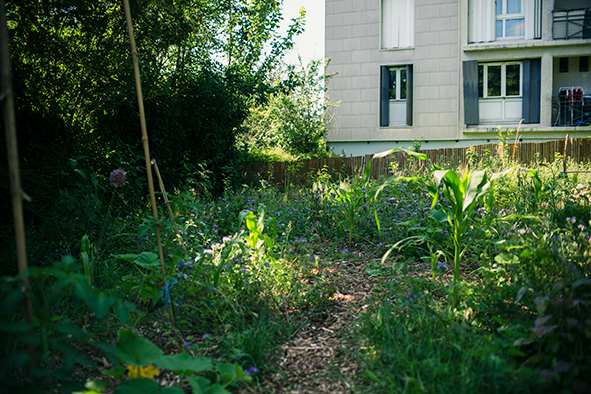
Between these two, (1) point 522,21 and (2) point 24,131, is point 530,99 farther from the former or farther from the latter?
(2) point 24,131

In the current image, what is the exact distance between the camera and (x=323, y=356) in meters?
1.93

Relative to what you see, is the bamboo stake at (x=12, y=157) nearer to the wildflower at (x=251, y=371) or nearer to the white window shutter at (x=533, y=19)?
the wildflower at (x=251, y=371)

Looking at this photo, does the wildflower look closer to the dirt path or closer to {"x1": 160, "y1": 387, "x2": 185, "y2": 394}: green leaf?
the dirt path

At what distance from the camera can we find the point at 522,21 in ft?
39.1

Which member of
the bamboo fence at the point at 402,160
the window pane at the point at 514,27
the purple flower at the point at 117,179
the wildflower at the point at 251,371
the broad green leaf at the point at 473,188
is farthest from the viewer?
the window pane at the point at 514,27

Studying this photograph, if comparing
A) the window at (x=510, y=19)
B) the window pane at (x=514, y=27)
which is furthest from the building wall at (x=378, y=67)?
the window pane at (x=514, y=27)

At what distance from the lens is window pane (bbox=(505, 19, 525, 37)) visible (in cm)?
1194

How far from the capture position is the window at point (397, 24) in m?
12.2

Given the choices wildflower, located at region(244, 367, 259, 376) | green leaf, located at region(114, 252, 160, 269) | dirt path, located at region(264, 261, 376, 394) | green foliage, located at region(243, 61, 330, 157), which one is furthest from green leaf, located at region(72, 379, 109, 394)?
green foliage, located at region(243, 61, 330, 157)

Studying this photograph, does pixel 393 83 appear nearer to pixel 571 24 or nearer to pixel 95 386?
pixel 571 24

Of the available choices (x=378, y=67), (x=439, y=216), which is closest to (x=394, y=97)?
(x=378, y=67)

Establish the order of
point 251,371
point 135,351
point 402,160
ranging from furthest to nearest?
point 402,160, point 251,371, point 135,351

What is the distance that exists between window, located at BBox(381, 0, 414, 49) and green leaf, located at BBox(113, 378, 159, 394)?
1287 centimetres

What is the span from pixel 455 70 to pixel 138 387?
12837 millimetres
